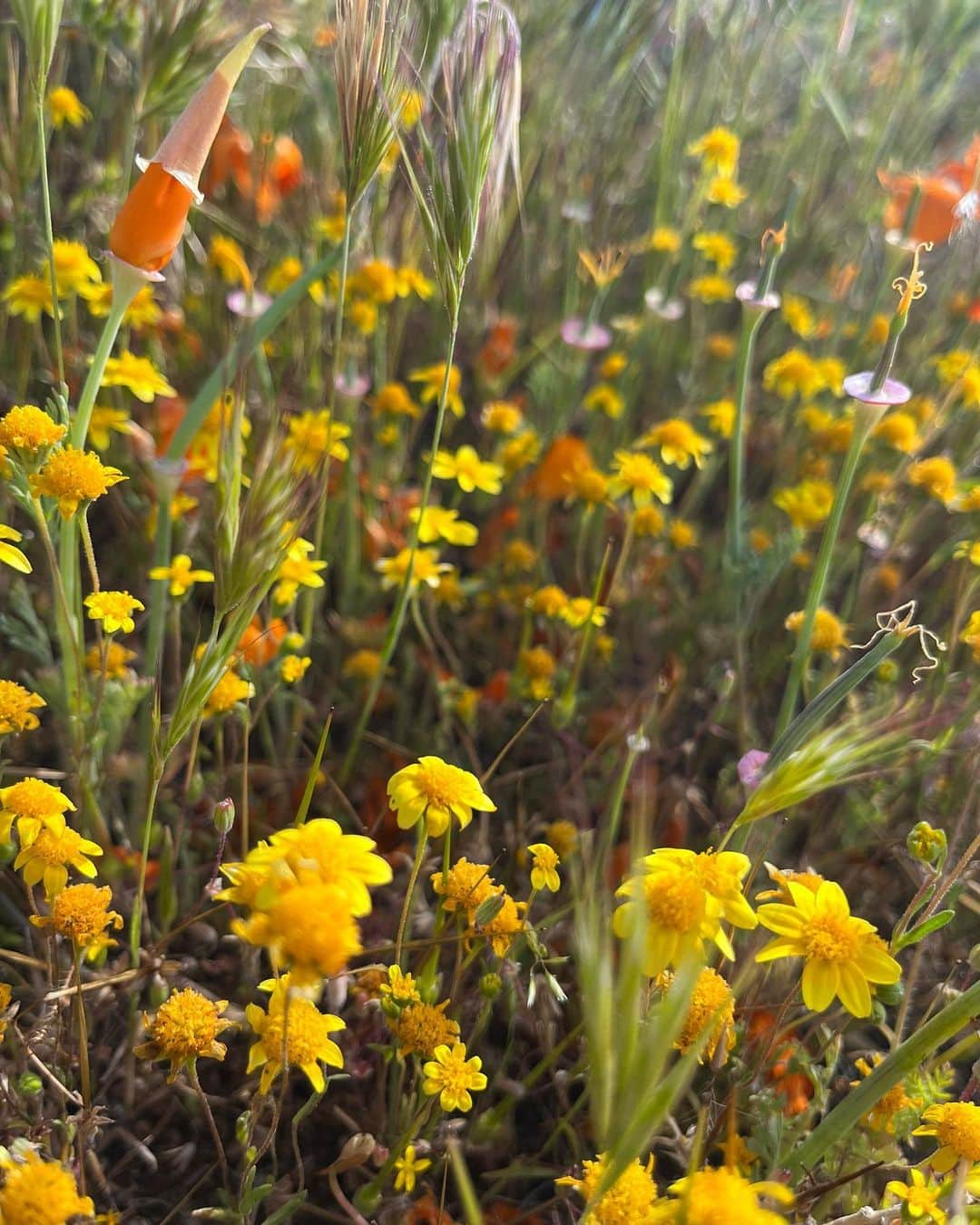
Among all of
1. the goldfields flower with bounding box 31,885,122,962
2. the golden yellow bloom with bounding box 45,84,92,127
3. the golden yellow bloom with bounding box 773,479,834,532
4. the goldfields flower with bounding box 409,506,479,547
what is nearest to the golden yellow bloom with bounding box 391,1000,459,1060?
→ the goldfields flower with bounding box 31,885,122,962

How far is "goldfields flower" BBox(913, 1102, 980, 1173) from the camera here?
77 centimetres

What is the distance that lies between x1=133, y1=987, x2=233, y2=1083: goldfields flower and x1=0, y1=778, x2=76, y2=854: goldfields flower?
0.43 feet

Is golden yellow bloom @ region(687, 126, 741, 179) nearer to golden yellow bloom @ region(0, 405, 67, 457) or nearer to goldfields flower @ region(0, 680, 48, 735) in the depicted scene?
golden yellow bloom @ region(0, 405, 67, 457)

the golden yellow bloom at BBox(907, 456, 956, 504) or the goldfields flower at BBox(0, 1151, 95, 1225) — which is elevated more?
the golden yellow bloom at BBox(907, 456, 956, 504)

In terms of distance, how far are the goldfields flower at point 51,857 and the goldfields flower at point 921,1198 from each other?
63 cm

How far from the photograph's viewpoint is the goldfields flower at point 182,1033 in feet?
2.45

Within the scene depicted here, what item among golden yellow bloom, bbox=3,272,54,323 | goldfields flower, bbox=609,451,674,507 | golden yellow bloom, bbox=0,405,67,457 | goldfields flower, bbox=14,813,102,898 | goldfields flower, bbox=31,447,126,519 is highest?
golden yellow bloom, bbox=0,405,67,457

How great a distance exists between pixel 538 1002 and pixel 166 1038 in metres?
0.42

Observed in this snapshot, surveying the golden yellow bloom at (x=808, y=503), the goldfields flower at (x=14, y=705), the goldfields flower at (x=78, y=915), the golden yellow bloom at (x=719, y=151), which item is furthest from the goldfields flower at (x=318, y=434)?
the golden yellow bloom at (x=719, y=151)

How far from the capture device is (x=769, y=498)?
1.73 metres

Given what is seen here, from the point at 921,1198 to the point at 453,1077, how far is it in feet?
1.12

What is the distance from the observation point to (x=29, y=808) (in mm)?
778

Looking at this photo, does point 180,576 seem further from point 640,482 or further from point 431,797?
point 640,482

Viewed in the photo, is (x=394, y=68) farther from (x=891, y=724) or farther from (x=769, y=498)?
(x=769, y=498)
